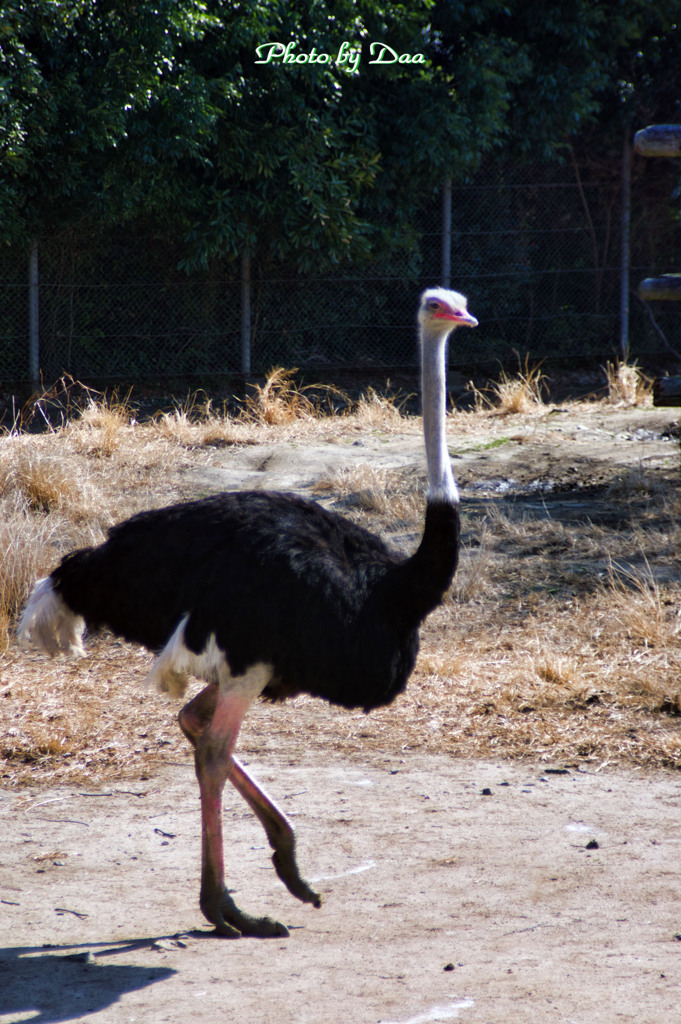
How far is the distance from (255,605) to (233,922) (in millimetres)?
799

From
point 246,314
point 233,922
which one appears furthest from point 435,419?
point 246,314

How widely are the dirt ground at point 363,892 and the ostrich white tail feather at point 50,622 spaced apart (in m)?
0.63

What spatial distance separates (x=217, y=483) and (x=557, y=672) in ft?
10.5

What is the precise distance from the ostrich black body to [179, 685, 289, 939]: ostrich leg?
0.49 feet

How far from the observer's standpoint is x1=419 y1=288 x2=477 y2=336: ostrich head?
10.6ft

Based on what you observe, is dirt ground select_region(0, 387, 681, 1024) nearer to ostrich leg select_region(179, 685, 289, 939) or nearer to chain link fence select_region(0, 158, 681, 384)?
ostrich leg select_region(179, 685, 289, 939)

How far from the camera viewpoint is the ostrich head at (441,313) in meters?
3.23

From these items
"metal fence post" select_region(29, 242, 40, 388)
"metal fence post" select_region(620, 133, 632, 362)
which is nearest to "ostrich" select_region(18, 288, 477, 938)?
"metal fence post" select_region(29, 242, 40, 388)

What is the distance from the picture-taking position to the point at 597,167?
12.9 metres

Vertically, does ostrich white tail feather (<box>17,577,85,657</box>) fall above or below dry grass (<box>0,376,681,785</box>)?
above

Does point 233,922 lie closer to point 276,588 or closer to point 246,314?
point 276,588

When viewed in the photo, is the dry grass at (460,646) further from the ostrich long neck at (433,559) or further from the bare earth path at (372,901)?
the ostrich long neck at (433,559)

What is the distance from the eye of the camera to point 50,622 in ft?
10.6

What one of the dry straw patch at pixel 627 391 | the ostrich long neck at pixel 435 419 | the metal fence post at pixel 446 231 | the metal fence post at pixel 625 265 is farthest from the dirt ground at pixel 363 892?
the metal fence post at pixel 625 265
